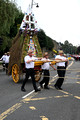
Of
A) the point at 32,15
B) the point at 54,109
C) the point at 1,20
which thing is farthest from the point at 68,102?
the point at 1,20

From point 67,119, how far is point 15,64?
232 inches

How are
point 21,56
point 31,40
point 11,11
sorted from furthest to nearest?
1. point 11,11
2. point 31,40
3. point 21,56

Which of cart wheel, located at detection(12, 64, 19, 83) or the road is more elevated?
cart wheel, located at detection(12, 64, 19, 83)

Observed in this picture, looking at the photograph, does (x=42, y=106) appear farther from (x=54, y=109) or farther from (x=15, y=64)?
(x=15, y=64)

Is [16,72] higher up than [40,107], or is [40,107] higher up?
[16,72]

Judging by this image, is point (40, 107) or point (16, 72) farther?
point (16, 72)

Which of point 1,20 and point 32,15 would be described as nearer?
point 32,15

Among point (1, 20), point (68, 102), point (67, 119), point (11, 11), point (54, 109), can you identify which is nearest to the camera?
point (67, 119)

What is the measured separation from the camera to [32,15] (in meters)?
10.5

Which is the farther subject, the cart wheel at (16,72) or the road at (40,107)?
the cart wheel at (16,72)

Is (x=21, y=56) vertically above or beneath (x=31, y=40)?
beneath

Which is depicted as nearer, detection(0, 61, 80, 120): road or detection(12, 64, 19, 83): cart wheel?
detection(0, 61, 80, 120): road

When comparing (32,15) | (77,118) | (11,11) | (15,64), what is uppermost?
(11,11)

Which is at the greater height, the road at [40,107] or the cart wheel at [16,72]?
the cart wheel at [16,72]
